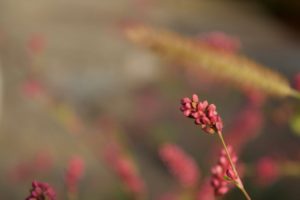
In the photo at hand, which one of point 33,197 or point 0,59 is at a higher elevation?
point 33,197

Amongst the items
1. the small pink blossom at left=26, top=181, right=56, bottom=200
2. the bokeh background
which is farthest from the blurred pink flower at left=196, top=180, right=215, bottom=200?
the small pink blossom at left=26, top=181, right=56, bottom=200

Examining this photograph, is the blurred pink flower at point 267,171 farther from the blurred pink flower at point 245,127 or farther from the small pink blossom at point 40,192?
the small pink blossom at point 40,192

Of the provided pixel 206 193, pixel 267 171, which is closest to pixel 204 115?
pixel 206 193

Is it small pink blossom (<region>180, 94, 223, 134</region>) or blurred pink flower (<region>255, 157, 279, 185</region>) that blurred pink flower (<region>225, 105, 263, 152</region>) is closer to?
blurred pink flower (<region>255, 157, 279, 185</region>)

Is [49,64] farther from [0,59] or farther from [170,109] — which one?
[170,109]

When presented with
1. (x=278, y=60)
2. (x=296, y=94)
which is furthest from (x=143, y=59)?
(x=296, y=94)

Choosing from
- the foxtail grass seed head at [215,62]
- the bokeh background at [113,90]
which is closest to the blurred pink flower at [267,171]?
the bokeh background at [113,90]
